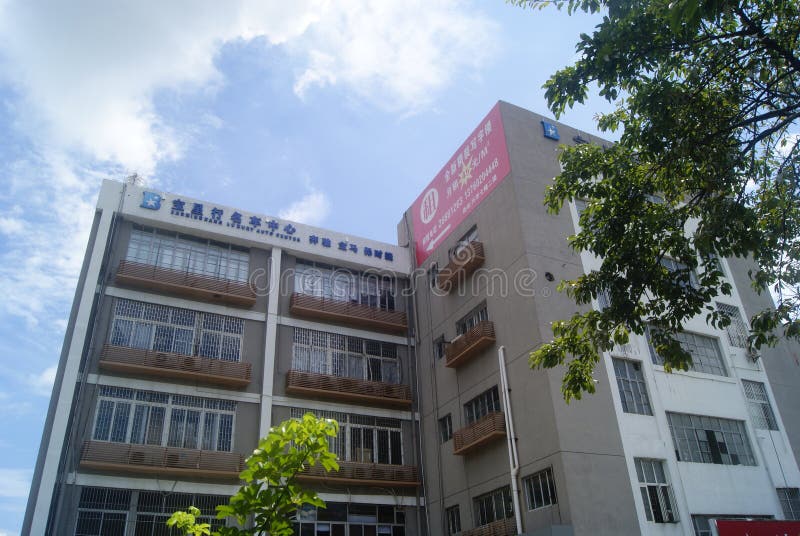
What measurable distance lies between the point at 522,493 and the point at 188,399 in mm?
10303

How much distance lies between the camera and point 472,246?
20.8 meters

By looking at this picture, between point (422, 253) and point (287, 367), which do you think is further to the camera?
point (422, 253)

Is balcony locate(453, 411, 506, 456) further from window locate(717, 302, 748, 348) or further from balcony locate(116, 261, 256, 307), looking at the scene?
window locate(717, 302, 748, 348)

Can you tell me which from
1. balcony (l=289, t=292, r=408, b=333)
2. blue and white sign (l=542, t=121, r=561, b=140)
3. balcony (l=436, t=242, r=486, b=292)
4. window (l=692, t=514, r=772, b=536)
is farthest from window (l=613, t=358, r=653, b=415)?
balcony (l=289, t=292, r=408, b=333)

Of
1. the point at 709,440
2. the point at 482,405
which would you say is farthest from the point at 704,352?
the point at 482,405

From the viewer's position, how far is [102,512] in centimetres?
1731

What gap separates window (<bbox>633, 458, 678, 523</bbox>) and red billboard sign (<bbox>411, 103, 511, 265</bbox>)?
9331 mm

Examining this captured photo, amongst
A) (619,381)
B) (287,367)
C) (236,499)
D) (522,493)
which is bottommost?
(236,499)

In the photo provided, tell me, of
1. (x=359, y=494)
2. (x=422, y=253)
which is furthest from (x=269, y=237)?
(x=359, y=494)

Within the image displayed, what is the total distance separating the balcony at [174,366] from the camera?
18.7 meters

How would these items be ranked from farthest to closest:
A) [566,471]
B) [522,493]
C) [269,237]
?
[269,237], [522,493], [566,471]

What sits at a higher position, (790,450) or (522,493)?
(790,450)

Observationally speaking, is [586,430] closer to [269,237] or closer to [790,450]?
[790,450]

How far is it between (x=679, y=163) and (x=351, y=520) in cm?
1531
